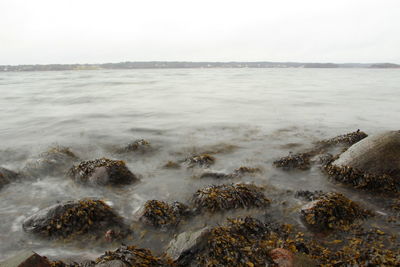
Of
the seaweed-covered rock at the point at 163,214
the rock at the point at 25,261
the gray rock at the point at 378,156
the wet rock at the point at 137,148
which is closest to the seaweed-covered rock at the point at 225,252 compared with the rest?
the seaweed-covered rock at the point at 163,214

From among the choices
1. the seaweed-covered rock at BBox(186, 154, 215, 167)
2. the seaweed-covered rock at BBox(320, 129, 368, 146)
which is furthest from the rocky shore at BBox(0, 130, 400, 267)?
the seaweed-covered rock at BBox(320, 129, 368, 146)

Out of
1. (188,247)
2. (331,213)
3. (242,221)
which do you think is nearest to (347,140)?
(331,213)

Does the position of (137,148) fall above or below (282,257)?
below

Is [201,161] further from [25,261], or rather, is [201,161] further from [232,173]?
[25,261]

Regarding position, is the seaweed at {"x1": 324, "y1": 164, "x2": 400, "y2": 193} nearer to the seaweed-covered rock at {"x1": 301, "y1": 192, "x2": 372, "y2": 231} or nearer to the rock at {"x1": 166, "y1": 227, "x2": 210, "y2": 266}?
the seaweed-covered rock at {"x1": 301, "y1": 192, "x2": 372, "y2": 231}

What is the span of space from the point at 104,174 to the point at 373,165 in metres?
6.26

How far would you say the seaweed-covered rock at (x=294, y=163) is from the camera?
311 inches

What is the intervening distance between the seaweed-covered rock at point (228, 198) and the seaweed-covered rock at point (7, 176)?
15.6ft

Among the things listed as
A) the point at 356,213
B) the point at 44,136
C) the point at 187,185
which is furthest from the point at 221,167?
the point at 44,136

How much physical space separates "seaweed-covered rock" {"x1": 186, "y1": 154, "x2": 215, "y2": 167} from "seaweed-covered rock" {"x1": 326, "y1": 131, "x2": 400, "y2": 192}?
314cm

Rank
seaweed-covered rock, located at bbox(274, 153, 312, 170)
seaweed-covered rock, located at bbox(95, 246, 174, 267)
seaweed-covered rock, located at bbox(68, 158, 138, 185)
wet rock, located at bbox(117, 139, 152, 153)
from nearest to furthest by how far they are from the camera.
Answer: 1. seaweed-covered rock, located at bbox(95, 246, 174, 267)
2. seaweed-covered rock, located at bbox(68, 158, 138, 185)
3. seaweed-covered rock, located at bbox(274, 153, 312, 170)
4. wet rock, located at bbox(117, 139, 152, 153)

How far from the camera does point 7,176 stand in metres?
7.35

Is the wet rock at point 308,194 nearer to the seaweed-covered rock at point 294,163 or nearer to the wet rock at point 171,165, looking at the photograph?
the seaweed-covered rock at point 294,163

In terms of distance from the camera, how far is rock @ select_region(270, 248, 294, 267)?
3.86 meters
